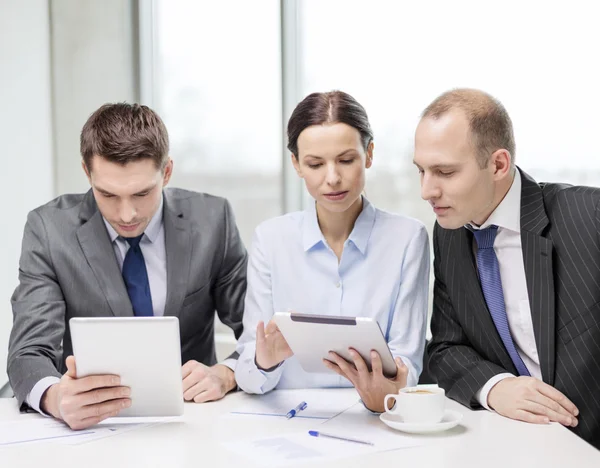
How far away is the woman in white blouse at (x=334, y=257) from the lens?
211 cm

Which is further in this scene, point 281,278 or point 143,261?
point 143,261

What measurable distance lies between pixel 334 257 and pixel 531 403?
721 millimetres

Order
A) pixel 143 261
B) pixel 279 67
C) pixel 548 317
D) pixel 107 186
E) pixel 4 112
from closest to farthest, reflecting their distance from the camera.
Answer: pixel 548 317, pixel 107 186, pixel 143 261, pixel 4 112, pixel 279 67

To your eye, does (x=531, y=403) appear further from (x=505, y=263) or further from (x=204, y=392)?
(x=204, y=392)

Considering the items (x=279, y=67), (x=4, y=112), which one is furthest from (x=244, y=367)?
(x=279, y=67)

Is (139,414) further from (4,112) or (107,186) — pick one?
(4,112)

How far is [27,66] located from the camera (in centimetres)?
378

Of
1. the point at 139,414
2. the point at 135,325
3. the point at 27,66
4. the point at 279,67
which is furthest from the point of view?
the point at 279,67

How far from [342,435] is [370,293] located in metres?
0.60

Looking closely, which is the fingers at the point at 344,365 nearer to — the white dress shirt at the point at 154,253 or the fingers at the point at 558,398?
the fingers at the point at 558,398

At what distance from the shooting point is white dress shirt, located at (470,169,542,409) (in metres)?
2.03

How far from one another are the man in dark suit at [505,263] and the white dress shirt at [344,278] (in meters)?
0.12

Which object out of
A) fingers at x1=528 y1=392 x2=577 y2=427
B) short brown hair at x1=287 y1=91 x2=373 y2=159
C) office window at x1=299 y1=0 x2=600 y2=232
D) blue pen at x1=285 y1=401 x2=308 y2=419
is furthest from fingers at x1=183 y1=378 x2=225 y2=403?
office window at x1=299 y1=0 x2=600 y2=232

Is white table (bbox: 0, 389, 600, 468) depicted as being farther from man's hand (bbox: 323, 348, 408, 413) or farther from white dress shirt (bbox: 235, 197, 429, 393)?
white dress shirt (bbox: 235, 197, 429, 393)
